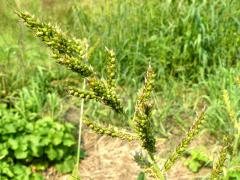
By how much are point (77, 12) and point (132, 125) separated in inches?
161

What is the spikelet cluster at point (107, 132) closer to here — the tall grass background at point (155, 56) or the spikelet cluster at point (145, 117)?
the spikelet cluster at point (145, 117)

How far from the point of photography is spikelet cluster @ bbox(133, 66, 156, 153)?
99 cm

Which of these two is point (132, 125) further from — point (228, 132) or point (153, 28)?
point (153, 28)

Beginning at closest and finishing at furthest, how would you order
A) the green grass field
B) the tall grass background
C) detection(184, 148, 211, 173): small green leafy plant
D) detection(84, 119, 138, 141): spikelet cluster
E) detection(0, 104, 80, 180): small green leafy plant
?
detection(84, 119, 138, 141): spikelet cluster < detection(184, 148, 211, 173): small green leafy plant < detection(0, 104, 80, 180): small green leafy plant < the green grass field < the tall grass background

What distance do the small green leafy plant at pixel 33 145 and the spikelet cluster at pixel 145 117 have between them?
2969mm

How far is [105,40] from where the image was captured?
190 inches

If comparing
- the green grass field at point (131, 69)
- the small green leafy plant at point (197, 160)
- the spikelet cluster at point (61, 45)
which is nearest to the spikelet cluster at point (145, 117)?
the spikelet cluster at point (61, 45)

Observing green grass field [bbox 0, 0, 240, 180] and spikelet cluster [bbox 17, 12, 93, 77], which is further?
green grass field [bbox 0, 0, 240, 180]

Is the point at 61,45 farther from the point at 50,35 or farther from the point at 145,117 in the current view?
the point at 145,117

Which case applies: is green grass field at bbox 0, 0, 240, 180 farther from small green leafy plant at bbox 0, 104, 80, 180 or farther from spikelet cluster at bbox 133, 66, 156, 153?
→ spikelet cluster at bbox 133, 66, 156, 153

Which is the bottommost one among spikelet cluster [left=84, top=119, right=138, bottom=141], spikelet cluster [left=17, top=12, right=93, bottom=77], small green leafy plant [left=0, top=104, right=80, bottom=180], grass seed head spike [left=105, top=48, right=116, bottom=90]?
small green leafy plant [left=0, top=104, right=80, bottom=180]

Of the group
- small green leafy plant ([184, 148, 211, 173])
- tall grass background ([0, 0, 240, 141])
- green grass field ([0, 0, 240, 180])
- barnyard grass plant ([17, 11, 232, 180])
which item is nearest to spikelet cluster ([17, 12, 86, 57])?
barnyard grass plant ([17, 11, 232, 180])

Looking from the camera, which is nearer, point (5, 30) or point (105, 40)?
point (105, 40)

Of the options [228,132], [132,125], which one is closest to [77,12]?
[228,132]
